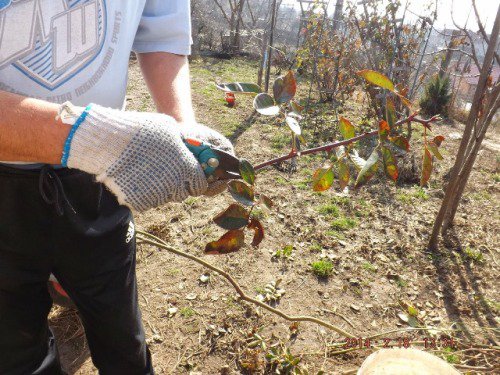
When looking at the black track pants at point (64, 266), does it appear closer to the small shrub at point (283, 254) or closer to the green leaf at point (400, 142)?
the green leaf at point (400, 142)

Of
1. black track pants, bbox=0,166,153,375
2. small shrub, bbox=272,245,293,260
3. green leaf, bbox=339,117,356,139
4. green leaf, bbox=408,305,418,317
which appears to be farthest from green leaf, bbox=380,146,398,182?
small shrub, bbox=272,245,293,260

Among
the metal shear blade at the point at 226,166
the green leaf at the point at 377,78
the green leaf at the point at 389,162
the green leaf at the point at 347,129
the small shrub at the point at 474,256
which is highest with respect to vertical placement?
the green leaf at the point at 377,78

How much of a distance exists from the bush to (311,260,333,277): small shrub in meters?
5.47

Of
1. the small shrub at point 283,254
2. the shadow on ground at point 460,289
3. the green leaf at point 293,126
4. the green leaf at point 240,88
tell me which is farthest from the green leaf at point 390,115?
the small shrub at point 283,254

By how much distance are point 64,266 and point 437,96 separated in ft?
24.8

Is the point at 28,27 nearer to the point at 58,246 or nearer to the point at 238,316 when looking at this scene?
the point at 58,246

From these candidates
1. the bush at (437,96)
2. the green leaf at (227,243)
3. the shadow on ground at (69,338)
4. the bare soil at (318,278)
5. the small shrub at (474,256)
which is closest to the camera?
the green leaf at (227,243)

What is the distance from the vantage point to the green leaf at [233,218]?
1103 mm

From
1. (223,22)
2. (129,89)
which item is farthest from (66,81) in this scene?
(223,22)

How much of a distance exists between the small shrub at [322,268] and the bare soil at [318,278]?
41 millimetres

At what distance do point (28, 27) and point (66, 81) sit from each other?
168 millimetres

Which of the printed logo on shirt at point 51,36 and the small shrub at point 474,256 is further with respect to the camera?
the small shrub at point 474,256

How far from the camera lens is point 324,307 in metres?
2.56

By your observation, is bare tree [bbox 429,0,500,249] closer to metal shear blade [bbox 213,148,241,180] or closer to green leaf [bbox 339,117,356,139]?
green leaf [bbox 339,117,356,139]
